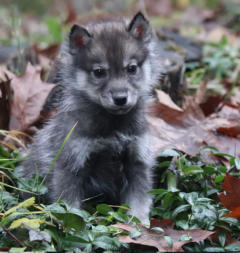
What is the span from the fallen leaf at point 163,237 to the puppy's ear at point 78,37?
59.4 inches

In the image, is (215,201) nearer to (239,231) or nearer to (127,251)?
(239,231)

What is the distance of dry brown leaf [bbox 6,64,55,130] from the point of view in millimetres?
4664

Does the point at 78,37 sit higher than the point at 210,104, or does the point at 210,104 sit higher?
the point at 78,37

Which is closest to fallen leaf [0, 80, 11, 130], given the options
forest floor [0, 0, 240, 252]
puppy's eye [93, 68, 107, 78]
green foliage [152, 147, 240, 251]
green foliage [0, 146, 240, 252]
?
forest floor [0, 0, 240, 252]

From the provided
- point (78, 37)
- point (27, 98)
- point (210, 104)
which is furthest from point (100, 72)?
point (210, 104)

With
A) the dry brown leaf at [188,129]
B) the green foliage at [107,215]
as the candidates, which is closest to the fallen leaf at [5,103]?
the green foliage at [107,215]

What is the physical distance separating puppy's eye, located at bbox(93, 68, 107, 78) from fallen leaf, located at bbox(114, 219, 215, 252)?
118 centimetres

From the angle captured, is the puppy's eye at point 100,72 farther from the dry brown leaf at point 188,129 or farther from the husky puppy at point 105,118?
the dry brown leaf at point 188,129

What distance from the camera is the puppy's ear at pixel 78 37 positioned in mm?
3604

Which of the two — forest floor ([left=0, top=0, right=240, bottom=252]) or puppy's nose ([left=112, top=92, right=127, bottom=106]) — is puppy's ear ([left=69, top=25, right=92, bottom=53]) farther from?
forest floor ([left=0, top=0, right=240, bottom=252])

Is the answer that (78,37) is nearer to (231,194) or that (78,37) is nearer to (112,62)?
(112,62)

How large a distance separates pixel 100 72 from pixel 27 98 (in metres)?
1.46

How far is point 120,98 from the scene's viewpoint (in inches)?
133

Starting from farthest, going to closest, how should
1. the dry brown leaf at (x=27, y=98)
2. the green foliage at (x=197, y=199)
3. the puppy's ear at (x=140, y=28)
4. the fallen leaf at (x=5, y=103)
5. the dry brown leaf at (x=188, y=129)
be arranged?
the dry brown leaf at (x=27, y=98), the fallen leaf at (x=5, y=103), the dry brown leaf at (x=188, y=129), the puppy's ear at (x=140, y=28), the green foliage at (x=197, y=199)
